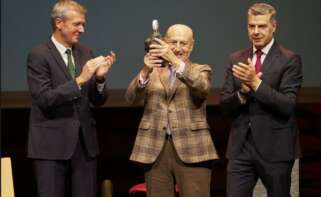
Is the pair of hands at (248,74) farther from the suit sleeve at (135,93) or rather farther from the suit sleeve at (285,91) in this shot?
the suit sleeve at (135,93)

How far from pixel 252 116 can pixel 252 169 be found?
291mm

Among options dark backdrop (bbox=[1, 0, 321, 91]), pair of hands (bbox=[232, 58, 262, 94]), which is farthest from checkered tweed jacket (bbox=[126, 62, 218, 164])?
dark backdrop (bbox=[1, 0, 321, 91])

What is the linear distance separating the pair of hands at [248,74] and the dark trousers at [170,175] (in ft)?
1.87

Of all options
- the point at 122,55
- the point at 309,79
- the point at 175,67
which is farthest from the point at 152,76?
the point at 309,79

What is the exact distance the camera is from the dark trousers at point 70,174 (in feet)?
13.3

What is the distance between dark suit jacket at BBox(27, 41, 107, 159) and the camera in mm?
3959

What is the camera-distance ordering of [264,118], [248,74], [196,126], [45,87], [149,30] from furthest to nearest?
[149,30] < [196,126] < [264,118] < [45,87] < [248,74]

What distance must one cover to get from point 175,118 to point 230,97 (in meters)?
0.33

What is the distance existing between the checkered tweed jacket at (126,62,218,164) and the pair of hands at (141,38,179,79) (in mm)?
150

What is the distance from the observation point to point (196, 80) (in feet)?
13.3

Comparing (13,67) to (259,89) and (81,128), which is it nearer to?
(81,128)

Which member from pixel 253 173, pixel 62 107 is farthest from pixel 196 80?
pixel 62 107

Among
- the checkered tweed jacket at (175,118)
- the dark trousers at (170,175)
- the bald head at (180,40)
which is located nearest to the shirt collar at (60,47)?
the checkered tweed jacket at (175,118)

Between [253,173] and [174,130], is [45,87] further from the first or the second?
[253,173]
